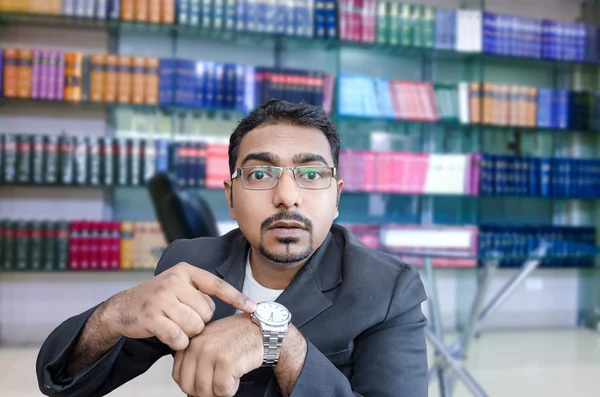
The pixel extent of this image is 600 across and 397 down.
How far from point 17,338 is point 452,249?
2830 millimetres

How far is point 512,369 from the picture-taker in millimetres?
3154

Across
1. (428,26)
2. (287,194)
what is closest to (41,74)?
(428,26)

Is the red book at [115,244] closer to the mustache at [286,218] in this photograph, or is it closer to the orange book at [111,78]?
the orange book at [111,78]

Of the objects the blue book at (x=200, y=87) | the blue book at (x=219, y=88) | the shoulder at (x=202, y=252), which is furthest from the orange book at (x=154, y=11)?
the shoulder at (x=202, y=252)

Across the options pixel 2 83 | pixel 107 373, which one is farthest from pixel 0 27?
pixel 107 373

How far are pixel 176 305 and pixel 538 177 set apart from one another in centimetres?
375

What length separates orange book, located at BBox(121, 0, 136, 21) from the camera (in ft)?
11.2

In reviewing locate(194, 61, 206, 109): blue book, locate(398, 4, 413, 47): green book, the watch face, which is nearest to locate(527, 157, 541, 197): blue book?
locate(398, 4, 413, 47): green book

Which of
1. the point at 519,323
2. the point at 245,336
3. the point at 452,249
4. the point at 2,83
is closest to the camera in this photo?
the point at 245,336

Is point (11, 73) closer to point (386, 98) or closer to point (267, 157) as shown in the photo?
point (386, 98)

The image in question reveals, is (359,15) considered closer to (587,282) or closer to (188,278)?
(587,282)

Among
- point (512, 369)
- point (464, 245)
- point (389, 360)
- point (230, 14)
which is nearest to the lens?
point (389, 360)

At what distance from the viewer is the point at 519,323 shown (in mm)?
4270

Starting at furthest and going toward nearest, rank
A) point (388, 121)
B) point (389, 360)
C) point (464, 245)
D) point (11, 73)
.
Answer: point (388, 121) → point (11, 73) → point (464, 245) → point (389, 360)
